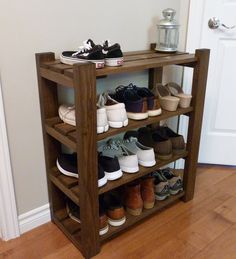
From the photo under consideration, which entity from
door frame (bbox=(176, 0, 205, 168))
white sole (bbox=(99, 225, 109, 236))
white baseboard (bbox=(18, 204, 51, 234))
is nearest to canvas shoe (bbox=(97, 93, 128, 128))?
white sole (bbox=(99, 225, 109, 236))

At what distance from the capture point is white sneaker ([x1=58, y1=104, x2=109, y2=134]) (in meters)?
1.08

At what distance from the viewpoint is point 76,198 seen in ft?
3.80

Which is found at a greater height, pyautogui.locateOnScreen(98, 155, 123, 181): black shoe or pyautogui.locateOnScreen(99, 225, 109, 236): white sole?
pyautogui.locateOnScreen(98, 155, 123, 181): black shoe

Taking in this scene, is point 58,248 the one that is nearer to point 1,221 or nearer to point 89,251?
point 89,251

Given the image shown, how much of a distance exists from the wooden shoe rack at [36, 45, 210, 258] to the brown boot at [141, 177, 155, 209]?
42mm

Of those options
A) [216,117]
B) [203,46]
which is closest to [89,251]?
[216,117]

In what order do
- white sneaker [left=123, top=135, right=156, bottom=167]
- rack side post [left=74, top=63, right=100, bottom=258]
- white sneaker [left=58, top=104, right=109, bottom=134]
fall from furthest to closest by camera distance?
1. white sneaker [left=123, top=135, right=156, bottom=167]
2. white sneaker [left=58, top=104, right=109, bottom=134]
3. rack side post [left=74, top=63, right=100, bottom=258]

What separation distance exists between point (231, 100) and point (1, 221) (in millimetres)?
1413

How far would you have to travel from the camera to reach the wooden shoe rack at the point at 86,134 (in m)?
1.00

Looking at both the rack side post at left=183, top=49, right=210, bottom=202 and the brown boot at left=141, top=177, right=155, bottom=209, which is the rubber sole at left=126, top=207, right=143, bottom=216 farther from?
the rack side post at left=183, top=49, right=210, bottom=202

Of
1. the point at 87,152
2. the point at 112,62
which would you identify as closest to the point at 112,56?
the point at 112,62

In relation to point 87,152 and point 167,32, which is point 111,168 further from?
point 167,32

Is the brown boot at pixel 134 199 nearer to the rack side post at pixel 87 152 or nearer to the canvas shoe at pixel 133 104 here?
the rack side post at pixel 87 152

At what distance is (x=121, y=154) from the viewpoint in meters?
1.32
